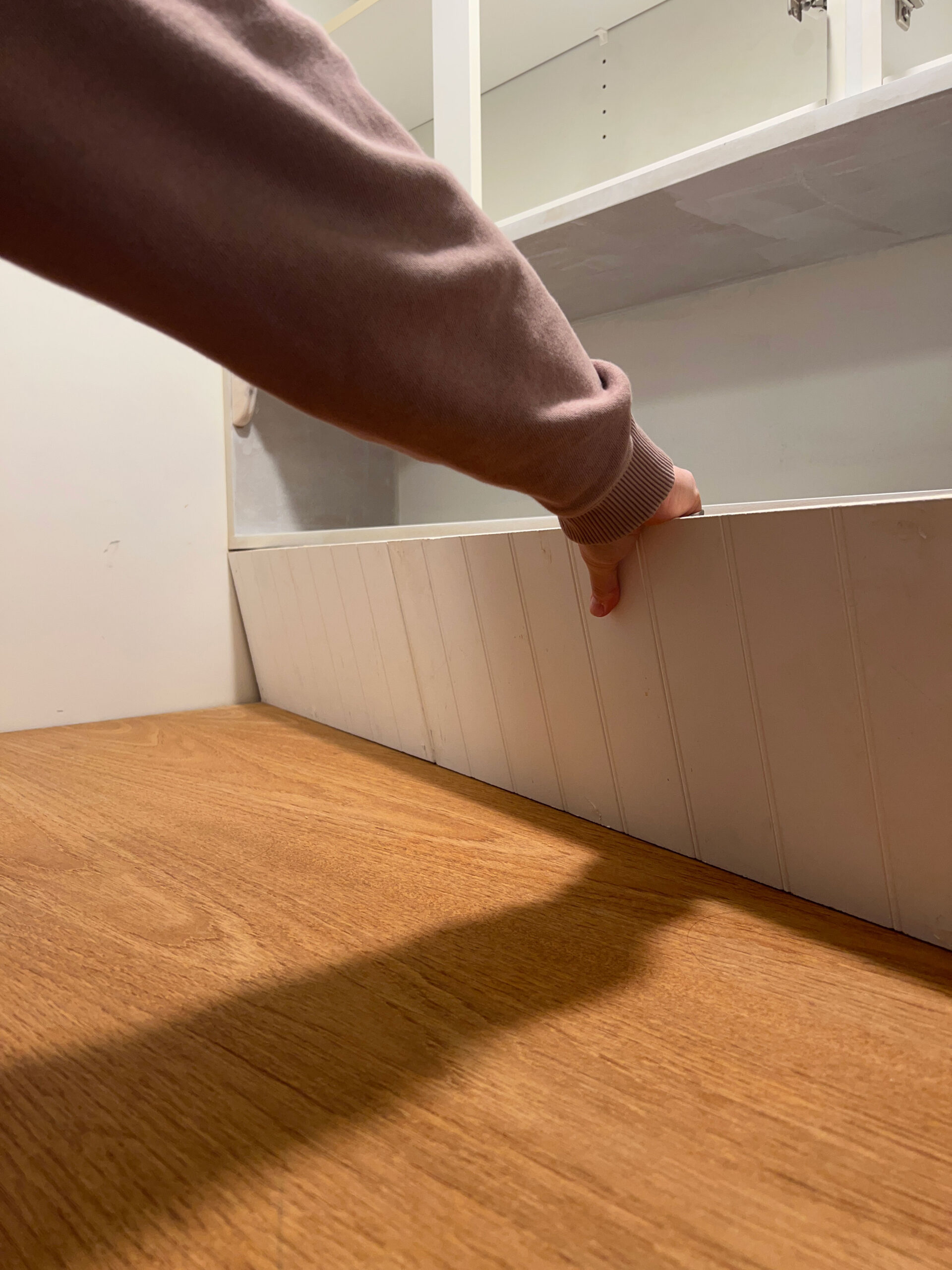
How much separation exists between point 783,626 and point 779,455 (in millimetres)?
806

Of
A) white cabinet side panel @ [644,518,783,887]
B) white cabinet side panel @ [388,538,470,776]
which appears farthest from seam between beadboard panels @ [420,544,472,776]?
white cabinet side panel @ [644,518,783,887]

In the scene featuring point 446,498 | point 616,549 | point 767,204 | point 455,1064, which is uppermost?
point 767,204

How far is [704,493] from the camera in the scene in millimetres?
1419

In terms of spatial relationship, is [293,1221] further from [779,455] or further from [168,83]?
[779,455]

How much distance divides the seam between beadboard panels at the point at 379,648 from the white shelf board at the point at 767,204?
1.67 ft

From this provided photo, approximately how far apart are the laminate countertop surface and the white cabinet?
0.35ft

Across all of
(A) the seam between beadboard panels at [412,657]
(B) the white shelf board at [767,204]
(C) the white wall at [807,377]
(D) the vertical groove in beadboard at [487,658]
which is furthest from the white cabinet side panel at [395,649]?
(C) the white wall at [807,377]

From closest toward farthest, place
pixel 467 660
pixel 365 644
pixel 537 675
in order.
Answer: pixel 537 675
pixel 467 660
pixel 365 644

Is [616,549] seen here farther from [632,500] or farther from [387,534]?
[387,534]

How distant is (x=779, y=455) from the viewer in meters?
1.33

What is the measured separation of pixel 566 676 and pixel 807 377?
76cm

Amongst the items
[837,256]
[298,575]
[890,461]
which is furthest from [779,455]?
[298,575]

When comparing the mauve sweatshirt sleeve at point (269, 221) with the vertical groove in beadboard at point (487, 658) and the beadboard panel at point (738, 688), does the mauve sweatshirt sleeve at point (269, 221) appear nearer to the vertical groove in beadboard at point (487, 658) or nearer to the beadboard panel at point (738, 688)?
the beadboard panel at point (738, 688)

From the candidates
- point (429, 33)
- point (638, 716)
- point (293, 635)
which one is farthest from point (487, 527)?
point (429, 33)
